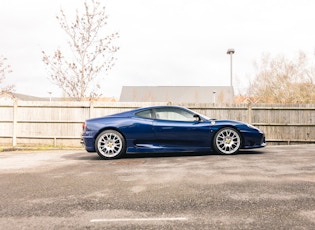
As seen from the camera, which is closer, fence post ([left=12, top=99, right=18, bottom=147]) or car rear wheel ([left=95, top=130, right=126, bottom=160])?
car rear wheel ([left=95, top=130, right=126, bottom=160])

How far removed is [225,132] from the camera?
742 centimetres

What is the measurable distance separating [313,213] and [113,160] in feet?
15.6

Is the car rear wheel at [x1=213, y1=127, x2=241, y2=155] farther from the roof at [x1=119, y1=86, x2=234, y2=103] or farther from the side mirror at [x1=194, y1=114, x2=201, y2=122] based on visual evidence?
the roof at [x1=119, y1=86, x2=234, y2=103]

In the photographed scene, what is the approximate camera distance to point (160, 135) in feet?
24.0

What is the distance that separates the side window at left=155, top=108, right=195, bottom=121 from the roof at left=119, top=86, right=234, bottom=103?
1298 inches

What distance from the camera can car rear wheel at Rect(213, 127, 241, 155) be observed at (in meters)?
7.39

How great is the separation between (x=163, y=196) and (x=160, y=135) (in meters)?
3.65

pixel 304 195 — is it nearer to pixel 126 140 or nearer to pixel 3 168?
pixel 126 140

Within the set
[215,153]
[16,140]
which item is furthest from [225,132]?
[16,140]

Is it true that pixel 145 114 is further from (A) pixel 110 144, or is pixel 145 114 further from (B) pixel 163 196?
(B) pixel 163 196

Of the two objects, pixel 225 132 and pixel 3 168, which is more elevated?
pixel 225 132

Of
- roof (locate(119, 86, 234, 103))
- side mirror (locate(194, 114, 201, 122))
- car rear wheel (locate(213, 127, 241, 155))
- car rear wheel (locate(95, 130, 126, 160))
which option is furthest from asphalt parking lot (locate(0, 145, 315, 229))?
roof (locate(119, 86, 234, 103))

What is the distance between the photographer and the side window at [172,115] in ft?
24.7

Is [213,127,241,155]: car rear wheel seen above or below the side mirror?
below
